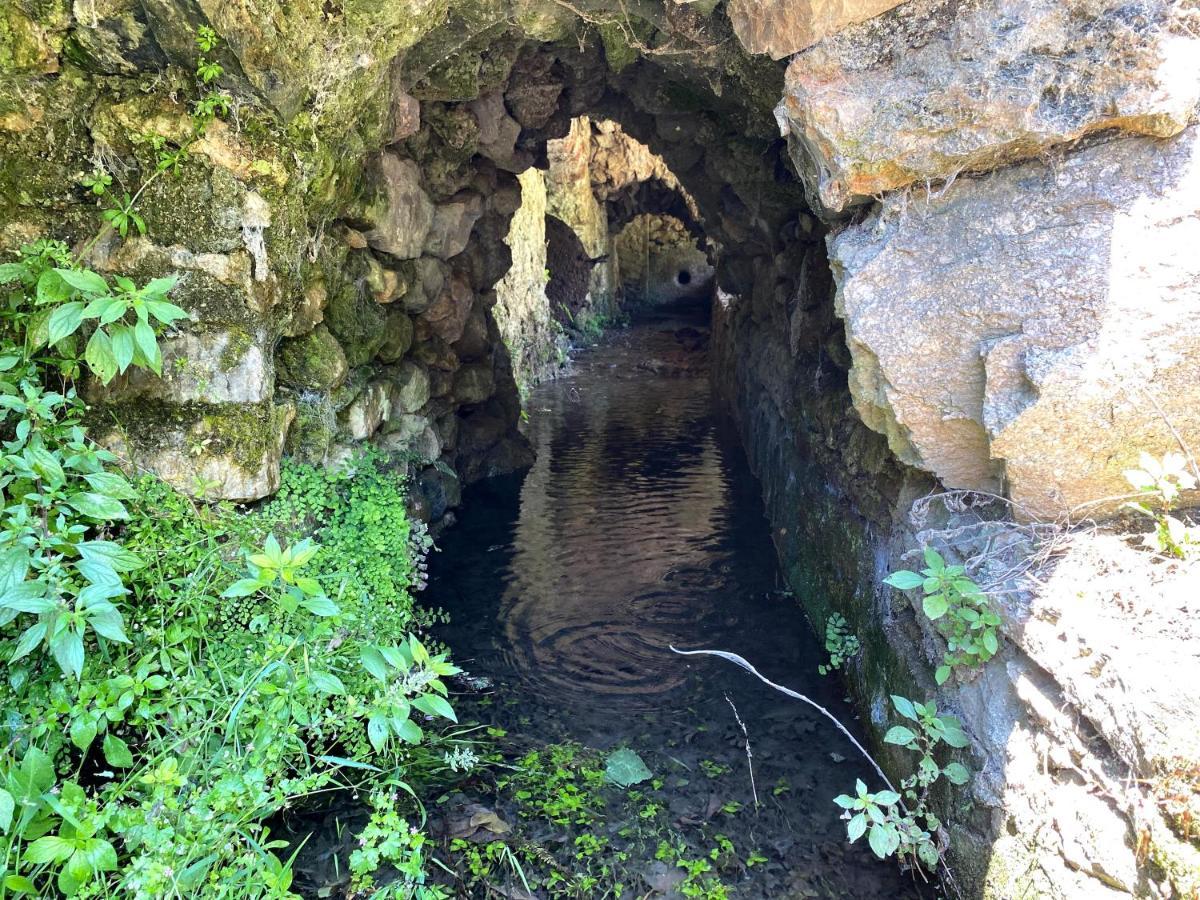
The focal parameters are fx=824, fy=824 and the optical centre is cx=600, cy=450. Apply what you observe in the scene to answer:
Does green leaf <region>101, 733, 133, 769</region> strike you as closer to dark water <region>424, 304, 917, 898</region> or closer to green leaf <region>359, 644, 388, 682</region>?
green leaf <region>359, 644, 388, 682</region>

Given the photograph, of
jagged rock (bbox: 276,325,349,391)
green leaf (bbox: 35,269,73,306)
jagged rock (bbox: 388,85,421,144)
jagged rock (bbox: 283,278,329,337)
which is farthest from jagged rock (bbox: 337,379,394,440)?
green leaf (bbox: 35,269,73,306)

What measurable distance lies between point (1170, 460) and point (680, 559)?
13.6 feet

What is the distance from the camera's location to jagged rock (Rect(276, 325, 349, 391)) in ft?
14.7

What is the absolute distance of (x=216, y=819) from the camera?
2.50m

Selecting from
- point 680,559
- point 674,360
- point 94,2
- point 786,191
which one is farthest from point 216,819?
point 674,360

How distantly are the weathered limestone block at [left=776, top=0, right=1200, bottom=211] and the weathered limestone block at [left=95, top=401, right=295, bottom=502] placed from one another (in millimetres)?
2762

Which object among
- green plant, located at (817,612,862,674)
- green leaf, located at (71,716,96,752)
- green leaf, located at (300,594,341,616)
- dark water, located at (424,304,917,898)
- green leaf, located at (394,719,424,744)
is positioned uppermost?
green leaf, located at (300,594,341,616)

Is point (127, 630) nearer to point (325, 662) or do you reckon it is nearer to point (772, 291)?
point (325, 662)

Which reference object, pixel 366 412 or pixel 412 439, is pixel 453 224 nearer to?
pixel 412 439

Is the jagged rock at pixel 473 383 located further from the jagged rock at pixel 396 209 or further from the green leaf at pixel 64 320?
the green leaf at pixel 64 320

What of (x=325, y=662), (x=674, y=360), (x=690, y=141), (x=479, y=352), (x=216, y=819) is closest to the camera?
(x=216, y=819)

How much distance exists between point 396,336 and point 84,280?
3211 millimetres

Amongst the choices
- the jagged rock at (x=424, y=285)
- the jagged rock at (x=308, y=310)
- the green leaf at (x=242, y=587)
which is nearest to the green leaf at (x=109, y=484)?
the green leaf at (x=242, y=587)

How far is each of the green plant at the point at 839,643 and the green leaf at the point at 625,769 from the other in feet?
3.94
